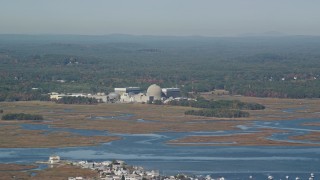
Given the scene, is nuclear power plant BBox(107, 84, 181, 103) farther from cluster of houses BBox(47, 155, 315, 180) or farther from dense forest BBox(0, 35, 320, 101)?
cluster of houses BBox(47, 155, 315, 180)

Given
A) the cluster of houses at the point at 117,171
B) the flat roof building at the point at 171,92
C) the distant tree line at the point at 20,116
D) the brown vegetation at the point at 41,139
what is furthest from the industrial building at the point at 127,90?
the cluster of houses at the point at 117,171

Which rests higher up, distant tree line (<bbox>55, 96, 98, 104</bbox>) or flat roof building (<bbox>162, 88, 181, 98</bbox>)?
flat roof building (<bbox>162, 88, 181, 98</bbox>)

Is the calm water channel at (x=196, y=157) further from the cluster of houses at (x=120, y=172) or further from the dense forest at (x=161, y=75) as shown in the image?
the dense forest at (x=161, y=75)

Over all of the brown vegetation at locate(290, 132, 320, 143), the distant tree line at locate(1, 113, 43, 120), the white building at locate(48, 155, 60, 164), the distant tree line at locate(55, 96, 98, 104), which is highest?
the white building at locate(48, 155, 60, 164)

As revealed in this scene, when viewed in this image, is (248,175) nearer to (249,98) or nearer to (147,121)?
(147,121)

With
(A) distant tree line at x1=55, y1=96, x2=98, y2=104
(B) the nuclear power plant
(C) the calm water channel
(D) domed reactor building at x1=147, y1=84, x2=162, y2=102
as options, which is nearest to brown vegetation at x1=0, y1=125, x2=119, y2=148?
(C) the calm water channel
